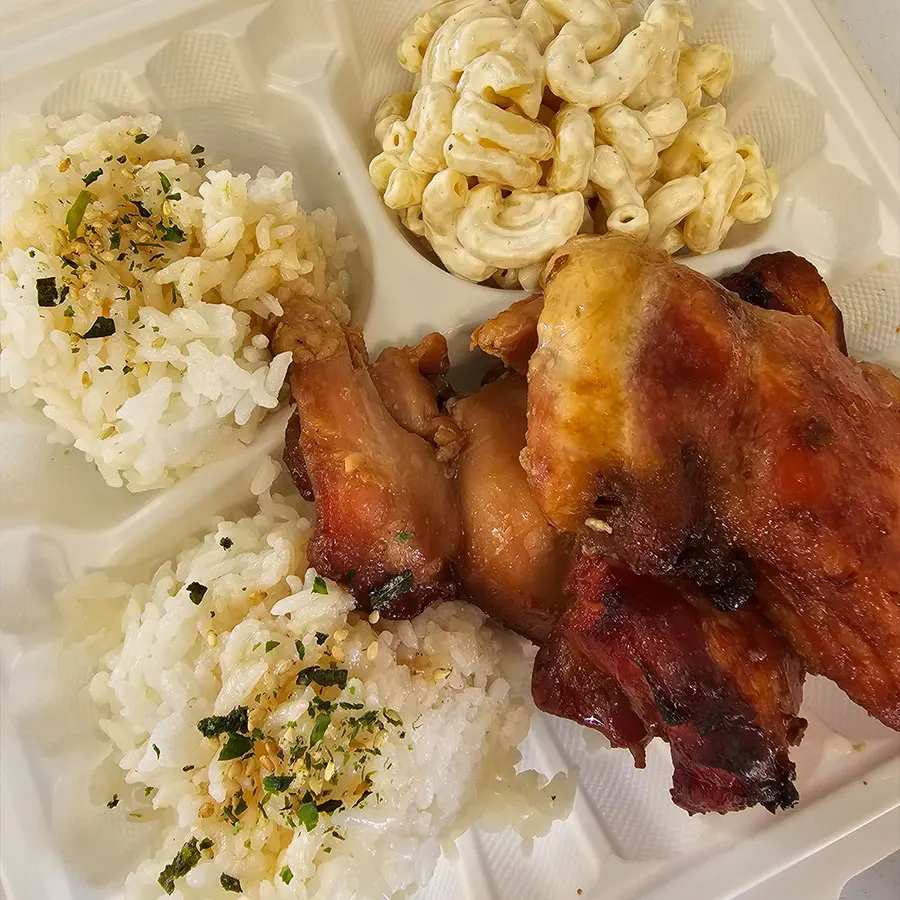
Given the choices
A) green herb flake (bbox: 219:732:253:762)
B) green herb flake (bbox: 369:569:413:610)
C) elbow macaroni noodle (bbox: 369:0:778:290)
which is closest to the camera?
green herb flake (bbox: 219:732:253:762)

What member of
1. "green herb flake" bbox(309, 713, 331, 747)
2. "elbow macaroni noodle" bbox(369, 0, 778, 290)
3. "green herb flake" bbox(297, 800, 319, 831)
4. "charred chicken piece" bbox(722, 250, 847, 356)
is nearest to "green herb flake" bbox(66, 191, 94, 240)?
"elbow macaroni noodle" bbox(369, 0, 778, 290)

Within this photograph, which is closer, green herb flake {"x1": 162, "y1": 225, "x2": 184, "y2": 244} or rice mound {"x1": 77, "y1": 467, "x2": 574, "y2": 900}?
rice mound {"x1": 77, "y1": 467, "x2": 574, "y2": 900}

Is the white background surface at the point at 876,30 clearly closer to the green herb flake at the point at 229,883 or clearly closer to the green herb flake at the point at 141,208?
the green herb flake at the point at 141,208

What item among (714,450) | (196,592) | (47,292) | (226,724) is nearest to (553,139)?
(714,450)

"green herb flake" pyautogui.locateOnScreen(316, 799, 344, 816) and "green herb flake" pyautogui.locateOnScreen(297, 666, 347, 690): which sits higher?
"green herb flake" pyautogui.locateOnScreen(297, 666, 347, 690)

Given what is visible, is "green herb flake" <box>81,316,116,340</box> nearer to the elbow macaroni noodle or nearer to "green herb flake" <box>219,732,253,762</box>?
the elbow macaroni noodle

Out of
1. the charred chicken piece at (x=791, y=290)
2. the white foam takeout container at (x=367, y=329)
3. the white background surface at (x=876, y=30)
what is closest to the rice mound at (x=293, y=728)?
the white foam takeout container at (x=367, y=329)

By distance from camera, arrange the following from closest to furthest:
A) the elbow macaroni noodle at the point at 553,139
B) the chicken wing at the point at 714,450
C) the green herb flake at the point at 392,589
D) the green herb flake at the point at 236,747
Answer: the chicken wing at the point at 714,450
the green herb flake at the point at 236,747
the green herb flake at the point at 392,589
the elbow macaroni noodle at the point at 553,139
